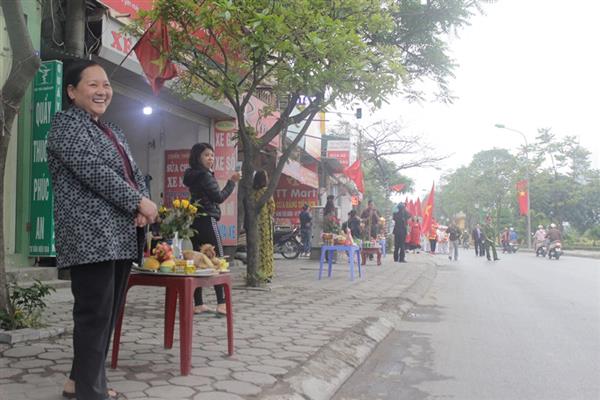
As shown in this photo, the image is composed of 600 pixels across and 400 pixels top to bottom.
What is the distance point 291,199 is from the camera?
21.5 m

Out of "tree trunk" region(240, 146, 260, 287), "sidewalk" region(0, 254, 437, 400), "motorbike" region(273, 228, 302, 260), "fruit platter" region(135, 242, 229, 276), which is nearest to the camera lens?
"sidewalk" region(0, 254, 437, 400)

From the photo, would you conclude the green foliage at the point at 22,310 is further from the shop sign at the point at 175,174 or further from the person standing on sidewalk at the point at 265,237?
the shop sign at the point at 175,174

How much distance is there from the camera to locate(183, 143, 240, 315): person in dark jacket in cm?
548

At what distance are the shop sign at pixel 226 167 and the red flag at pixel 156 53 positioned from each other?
198 inches

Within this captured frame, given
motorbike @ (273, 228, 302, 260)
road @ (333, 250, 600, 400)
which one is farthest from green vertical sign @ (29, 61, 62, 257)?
motorbike @ (273, 228, 302, 260)

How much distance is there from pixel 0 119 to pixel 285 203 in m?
17.5

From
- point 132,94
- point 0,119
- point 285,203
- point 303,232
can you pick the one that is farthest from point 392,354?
point 285,203

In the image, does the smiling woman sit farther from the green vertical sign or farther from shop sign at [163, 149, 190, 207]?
shop sign at [163, 149, 190, 207]

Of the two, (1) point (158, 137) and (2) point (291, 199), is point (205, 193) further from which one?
(2) point (291, 199)

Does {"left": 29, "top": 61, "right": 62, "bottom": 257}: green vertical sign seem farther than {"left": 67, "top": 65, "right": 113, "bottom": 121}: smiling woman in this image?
Yes

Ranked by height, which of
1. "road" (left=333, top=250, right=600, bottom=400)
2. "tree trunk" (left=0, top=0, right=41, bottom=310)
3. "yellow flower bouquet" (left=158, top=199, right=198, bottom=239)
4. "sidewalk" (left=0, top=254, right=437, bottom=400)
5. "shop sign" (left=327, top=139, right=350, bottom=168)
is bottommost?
"road" (left=333, top=250, right=600, bottom=400)

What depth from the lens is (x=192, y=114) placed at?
41.0 ft

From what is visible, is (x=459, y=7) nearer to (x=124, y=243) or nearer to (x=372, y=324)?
(x=372, y=324)

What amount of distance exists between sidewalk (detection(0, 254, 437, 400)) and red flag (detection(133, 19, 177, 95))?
296cm
